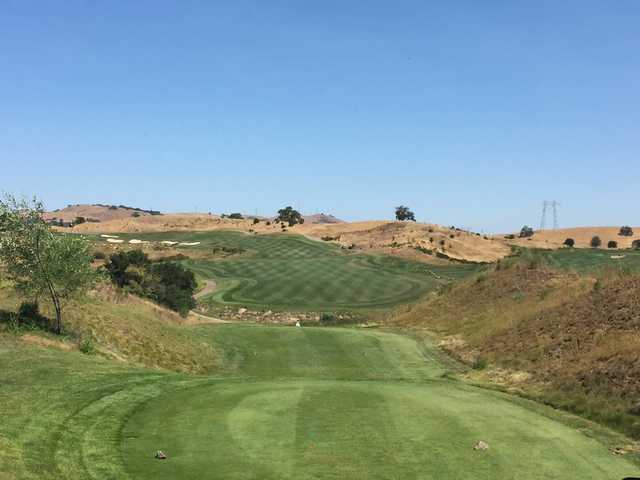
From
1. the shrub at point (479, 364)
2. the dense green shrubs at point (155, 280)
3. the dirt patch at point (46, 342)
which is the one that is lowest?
the shrub at point (479, 364)

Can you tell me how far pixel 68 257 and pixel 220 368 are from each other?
9848 millimetres

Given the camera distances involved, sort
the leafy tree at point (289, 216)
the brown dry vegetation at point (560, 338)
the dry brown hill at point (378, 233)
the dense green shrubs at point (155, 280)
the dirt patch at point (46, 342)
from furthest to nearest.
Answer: the leafy tree at point (289, 216) < the dry brown hill at point (378, 233) < the dense green shrubs at point (155, 280) < the dirt patch at point (46, 342) < the brown dry vegetation at point (560, 338)

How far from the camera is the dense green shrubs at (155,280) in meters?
52.4

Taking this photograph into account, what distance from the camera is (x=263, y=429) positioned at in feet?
47.3

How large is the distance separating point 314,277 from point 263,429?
Result: 231ft

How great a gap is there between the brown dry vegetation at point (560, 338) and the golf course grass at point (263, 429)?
266 cm

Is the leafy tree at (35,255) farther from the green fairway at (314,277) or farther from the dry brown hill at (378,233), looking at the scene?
the dry brown hill at (378,233)

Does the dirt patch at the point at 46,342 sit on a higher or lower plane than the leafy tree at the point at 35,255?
lower

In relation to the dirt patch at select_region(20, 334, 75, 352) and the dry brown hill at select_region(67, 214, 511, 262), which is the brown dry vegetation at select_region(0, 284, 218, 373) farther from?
the dry brown hill at select_region(67, 214, 511, 262)

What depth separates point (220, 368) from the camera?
31203 mm

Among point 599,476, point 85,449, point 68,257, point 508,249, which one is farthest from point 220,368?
point 508,249

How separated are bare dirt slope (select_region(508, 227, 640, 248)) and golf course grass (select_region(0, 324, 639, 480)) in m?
137

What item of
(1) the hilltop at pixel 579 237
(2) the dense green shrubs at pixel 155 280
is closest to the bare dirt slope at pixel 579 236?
(1) the hilltop at pixel 579 237

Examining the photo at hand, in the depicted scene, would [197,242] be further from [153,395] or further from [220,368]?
[153,395]
